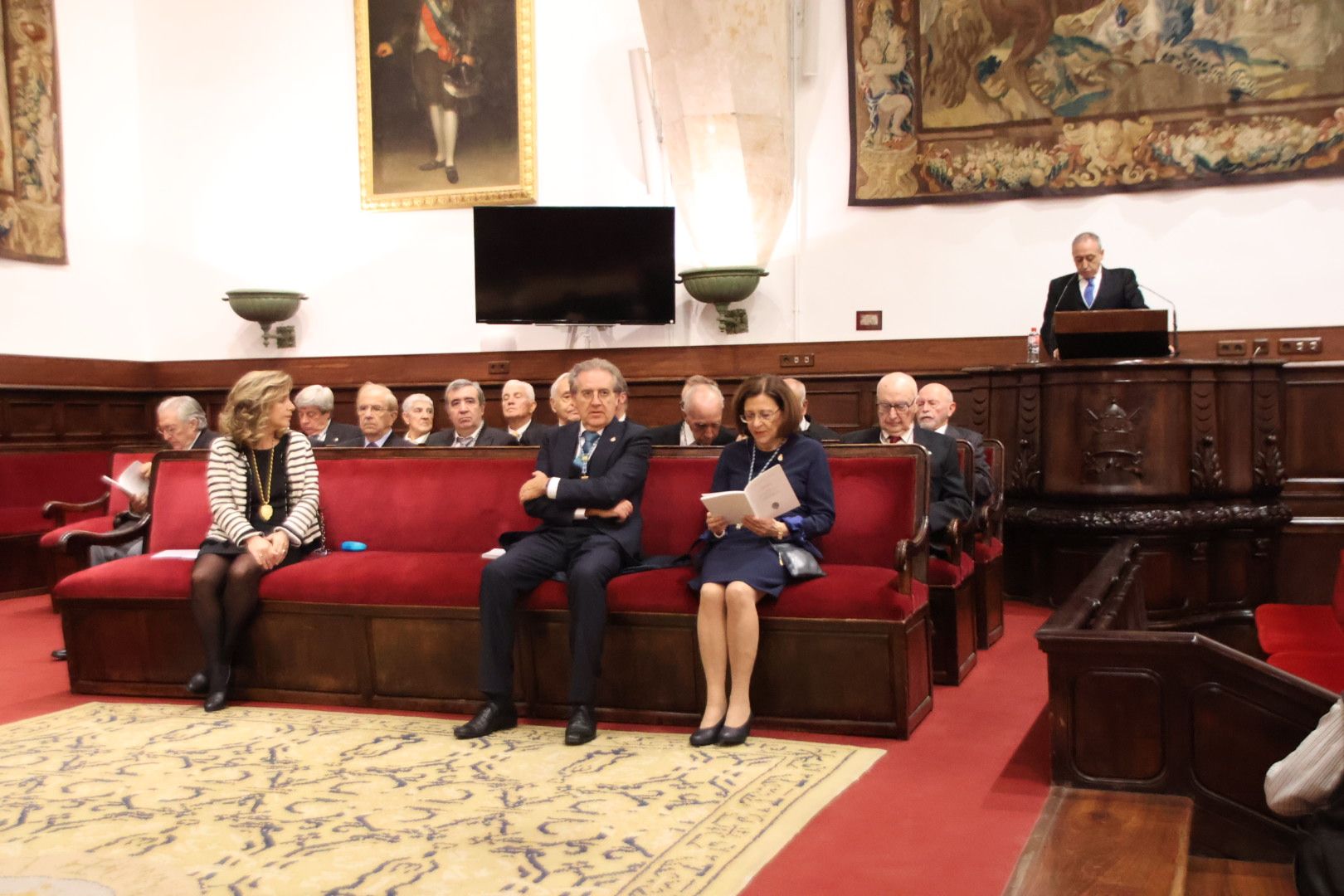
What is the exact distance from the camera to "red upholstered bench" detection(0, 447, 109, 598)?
768cm

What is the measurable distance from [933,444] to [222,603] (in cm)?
301

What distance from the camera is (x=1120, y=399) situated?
6.04m

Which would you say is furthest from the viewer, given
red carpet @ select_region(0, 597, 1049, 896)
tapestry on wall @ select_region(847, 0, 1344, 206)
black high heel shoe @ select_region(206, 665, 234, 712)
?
tapestry on wall @ select_region(847, 0, 1344, 206)

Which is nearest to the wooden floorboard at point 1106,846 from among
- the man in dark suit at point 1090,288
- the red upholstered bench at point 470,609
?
the red upholstered bench at point 470,609

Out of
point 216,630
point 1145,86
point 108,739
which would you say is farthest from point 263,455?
point 1145,86

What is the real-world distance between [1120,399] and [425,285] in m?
5.28

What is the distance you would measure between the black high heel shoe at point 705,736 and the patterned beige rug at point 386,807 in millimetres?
49

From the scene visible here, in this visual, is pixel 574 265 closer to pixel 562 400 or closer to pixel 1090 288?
pixel 562 400

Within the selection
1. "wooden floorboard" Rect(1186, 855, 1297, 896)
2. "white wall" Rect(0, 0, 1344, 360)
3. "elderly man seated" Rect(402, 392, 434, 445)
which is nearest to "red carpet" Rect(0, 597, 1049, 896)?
"wooden floorboard" Rect(1186, 855, 1297, 896)

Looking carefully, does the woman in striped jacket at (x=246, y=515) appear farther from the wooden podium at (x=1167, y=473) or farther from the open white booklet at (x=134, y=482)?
the wooden podium at (x=1167, y=473)

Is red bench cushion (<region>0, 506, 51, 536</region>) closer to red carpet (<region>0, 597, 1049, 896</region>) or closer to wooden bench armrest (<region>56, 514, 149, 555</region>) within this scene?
wooden bench armrest (<region>56, 514, 149, 555</region>)

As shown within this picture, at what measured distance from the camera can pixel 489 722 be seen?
421cm

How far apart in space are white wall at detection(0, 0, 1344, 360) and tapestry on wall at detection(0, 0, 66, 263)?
15cm

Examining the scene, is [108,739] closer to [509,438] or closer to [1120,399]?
[509,438]
